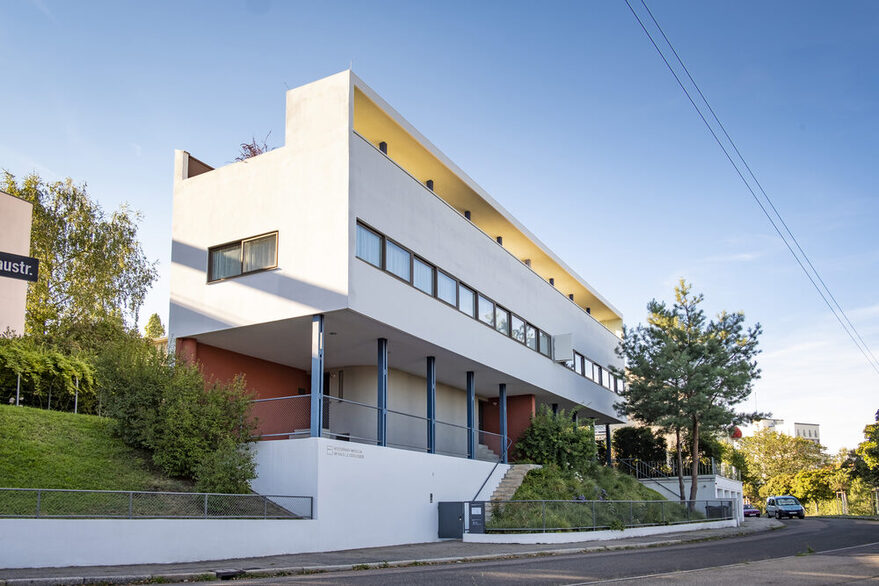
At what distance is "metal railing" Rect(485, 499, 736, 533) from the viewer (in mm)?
22094

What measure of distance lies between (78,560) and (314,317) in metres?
8.75

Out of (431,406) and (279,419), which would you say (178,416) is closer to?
(279,419)

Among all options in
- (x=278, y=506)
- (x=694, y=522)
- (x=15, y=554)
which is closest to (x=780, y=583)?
(x=278, y=506)

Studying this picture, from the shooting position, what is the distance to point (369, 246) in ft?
71.1

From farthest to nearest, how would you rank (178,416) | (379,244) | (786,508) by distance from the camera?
(786,508) → (379,244) → (178,416)


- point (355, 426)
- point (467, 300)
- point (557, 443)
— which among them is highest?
point (467, 300)

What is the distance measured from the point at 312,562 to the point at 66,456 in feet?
21.4

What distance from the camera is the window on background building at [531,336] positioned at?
3275cm

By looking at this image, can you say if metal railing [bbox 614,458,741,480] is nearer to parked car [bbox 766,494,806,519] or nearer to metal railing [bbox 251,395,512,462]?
parked car [bbox 766,494,806,519]

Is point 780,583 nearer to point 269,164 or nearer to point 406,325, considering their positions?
point 406,325

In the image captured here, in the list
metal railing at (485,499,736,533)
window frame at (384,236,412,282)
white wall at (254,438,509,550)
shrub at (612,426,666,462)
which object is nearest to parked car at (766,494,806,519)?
shrub at (612,426,666,462)

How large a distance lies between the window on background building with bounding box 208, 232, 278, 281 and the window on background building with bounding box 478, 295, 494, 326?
30.2 feet

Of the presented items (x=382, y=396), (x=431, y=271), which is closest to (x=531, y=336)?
(x=431, y=271)

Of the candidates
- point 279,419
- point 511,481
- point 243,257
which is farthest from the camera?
point 511,481
